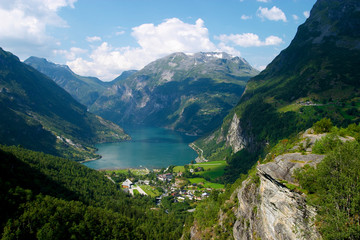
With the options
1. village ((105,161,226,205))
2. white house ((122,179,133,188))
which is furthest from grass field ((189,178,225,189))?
white house ((122,179,133,188))

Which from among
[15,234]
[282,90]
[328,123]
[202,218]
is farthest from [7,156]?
[282,90]

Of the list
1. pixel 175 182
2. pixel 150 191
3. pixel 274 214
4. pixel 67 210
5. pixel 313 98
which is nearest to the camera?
pixel 274 214

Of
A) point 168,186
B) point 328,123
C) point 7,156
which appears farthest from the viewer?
point 168,186

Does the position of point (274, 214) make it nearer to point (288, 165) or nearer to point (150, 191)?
point (288, 165)

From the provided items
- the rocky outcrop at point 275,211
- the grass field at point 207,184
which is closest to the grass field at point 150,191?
the grass field at point 207,184

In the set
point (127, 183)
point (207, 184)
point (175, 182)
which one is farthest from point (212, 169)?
point (127, 183)

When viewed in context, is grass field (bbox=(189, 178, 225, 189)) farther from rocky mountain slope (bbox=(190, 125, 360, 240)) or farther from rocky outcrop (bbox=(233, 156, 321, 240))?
rocky outcrop (bbox=(233, 156, 321, 240))

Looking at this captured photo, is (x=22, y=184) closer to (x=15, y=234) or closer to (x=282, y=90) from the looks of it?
(x=15, y=234)

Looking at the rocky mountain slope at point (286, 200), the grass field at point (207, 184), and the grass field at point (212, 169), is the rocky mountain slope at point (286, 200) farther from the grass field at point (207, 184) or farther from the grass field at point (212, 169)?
the grass field at point (212, 169)
